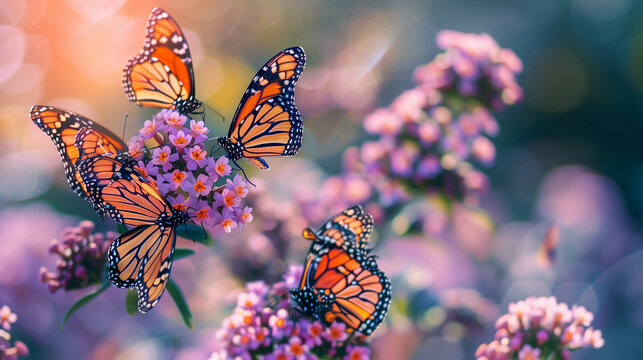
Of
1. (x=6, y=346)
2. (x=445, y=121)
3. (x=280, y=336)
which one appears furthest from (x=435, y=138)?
(x=6, y=346)

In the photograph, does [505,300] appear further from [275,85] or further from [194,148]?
[194,148]

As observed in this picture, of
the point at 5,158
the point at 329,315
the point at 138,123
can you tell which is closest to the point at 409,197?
the point at 329,315

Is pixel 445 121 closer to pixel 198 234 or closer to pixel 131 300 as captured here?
pixel 198 234

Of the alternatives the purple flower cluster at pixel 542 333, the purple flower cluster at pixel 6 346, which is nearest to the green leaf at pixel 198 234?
the purple flower cluster at pixel 6 346

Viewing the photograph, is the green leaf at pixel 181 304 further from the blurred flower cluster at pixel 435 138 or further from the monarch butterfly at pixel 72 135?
the blurred flower cluster at pixel 435 138

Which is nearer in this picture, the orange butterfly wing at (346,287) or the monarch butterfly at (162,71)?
the orange butterfly wing at (346,287)

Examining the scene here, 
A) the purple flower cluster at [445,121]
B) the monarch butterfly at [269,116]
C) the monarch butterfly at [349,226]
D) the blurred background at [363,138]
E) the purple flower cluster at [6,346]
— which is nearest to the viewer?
the purple flower cluster at [6,346]
